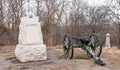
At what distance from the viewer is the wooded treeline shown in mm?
15141

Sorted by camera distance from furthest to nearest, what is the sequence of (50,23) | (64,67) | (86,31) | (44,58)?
(86,31) < (50,23) < (44,58) < (64,67)

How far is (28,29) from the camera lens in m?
6.16

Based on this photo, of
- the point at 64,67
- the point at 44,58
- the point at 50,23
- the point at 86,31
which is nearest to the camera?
A: the point at 64,67

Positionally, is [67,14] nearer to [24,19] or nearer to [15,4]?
[15,4]

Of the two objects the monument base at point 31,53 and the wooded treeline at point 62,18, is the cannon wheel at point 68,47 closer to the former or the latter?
the monument base at point 31,53

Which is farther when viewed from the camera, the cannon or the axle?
the cannon

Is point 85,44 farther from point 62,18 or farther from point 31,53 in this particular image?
point 62,18

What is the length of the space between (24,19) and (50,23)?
8957 millimetres

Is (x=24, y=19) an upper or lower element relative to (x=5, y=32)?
upper

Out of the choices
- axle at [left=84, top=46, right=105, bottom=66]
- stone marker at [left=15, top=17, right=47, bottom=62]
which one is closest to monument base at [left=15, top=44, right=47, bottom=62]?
stone marker at [left=15, top=17, right=47, bottom=62]

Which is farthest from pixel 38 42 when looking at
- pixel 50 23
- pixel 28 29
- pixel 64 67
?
pixel 50 23

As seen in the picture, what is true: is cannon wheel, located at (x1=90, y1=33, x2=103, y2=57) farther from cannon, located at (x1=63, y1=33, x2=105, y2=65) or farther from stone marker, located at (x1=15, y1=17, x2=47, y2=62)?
stone marker, located at (x1=15, y1=17, x2=47, y2=62)

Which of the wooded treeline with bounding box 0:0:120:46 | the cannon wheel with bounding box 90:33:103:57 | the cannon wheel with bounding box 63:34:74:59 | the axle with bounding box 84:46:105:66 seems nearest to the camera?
the axle with bounding box 84:46:105:66

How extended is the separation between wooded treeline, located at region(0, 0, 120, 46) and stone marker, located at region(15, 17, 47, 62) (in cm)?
859
